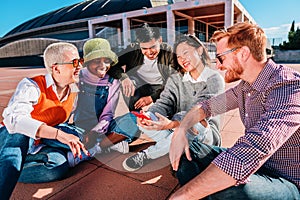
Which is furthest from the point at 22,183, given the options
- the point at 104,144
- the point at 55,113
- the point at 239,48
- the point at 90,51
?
the point at 239,48

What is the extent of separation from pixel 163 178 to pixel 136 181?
0.80ft

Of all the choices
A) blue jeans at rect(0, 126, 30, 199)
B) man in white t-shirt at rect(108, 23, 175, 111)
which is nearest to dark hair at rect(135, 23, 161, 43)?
man in white t-shirt at rect(108, 23, 175, 111)

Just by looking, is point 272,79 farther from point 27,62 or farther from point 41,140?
point 27,62

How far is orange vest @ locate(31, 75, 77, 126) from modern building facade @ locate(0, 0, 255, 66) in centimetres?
153

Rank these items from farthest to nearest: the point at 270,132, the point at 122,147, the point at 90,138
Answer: the point at 122,147
the point at 90,138
the point at 270,132

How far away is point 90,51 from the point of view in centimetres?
229

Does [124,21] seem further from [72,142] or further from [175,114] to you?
[72,142]

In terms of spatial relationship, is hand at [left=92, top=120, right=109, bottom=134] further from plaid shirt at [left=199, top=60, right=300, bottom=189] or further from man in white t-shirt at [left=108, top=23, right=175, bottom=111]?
plaid shirt at [left=199, top=60, right=300, bottom=189]

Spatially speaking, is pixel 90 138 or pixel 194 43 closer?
pixel 194 43

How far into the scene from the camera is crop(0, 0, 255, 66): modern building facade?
713 inches

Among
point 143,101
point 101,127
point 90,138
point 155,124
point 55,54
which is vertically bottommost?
point 90,138

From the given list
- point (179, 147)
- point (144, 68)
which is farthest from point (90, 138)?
point (179, 147)

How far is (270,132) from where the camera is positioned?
37.8 inches

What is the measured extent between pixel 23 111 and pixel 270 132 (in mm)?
1614
